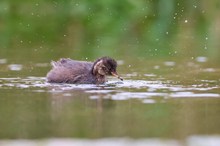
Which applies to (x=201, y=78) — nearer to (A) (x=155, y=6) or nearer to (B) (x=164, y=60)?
(B) (x=164, y=60)

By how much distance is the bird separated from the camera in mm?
13531

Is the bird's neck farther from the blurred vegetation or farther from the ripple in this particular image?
the blurred vegetation

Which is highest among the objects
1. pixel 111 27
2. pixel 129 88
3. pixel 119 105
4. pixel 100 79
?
pixel 111 27

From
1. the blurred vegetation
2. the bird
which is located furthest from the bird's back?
the blurred vegetation

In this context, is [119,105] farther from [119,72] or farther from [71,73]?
[119,72]

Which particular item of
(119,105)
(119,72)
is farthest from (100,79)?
(119,105)

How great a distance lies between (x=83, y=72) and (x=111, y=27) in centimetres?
778

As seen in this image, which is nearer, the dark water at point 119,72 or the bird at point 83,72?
the dark water at point 119,72

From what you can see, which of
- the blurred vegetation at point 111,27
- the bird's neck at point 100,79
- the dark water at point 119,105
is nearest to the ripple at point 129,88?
the dark water at point 119,105

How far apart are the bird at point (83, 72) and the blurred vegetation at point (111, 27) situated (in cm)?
303

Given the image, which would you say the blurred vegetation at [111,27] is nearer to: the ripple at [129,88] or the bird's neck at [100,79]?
the bird's neck at [100,79]

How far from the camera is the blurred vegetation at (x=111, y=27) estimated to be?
1795 centimetres

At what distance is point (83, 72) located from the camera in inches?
539

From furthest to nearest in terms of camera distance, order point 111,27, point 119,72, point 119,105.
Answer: point 111,27, point 119,72, point 119,105
